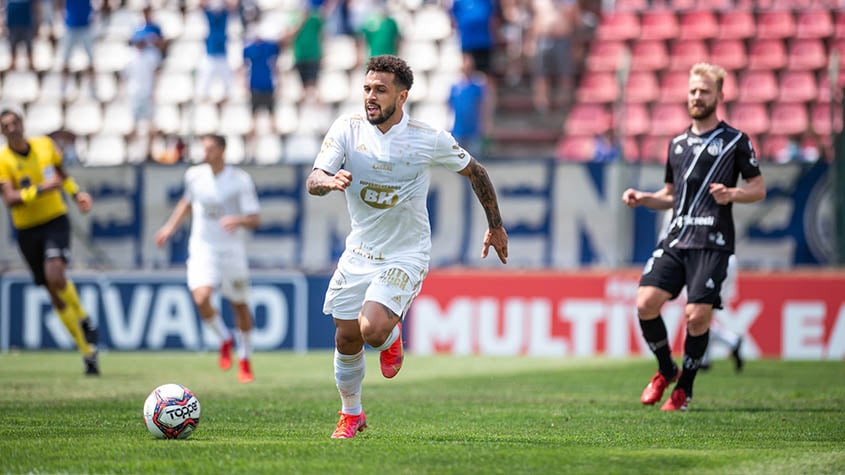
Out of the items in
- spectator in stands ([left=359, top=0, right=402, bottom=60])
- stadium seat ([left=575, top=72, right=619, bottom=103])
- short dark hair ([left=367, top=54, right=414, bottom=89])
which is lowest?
short dark hair ([left=367, top=54, right=414, bottom=89])

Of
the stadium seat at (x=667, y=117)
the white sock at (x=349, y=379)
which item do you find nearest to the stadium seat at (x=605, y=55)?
the stadium seat at (x=667, y=117)

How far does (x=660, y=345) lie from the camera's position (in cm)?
1001

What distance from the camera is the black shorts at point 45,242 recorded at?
1363 cm

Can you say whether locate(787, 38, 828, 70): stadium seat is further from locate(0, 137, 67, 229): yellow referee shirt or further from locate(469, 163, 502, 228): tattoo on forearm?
locate(469, 163, 502, 228): tattoo on forearm

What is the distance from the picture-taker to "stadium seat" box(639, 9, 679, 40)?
2147 cm

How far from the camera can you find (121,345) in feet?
59.8

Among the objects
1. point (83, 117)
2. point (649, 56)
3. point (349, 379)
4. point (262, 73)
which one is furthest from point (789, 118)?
point (349, 379)

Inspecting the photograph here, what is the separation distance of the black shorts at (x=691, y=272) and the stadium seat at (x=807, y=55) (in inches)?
444

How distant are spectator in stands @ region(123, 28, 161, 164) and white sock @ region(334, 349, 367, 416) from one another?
13.5 metres

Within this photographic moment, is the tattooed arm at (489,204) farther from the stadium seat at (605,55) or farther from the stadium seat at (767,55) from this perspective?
the stadium seat at (605,55)

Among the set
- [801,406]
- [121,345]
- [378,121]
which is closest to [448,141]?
[378,121]

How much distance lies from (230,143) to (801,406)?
13.3 m

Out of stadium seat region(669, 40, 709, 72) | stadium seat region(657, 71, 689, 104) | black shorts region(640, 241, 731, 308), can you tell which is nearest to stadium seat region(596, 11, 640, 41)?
stadium seat region(669, 40, 709, 72)

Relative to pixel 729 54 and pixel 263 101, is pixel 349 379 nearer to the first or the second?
pixel 263 101
